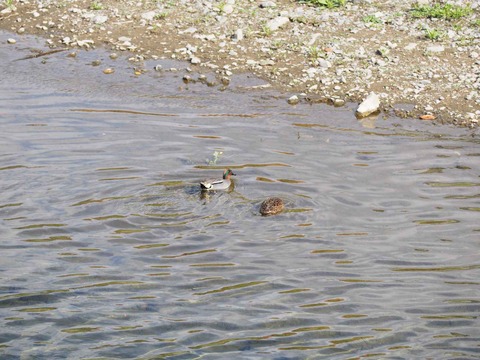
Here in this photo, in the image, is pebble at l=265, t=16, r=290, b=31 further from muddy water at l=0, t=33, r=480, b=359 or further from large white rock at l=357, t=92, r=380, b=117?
large white rock at l=357, t=92, r=380, b=117

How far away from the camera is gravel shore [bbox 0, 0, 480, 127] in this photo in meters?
14.8

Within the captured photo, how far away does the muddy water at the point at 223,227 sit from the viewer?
29.0 ft

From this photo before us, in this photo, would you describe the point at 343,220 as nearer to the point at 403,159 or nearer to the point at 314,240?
the point at 314,240

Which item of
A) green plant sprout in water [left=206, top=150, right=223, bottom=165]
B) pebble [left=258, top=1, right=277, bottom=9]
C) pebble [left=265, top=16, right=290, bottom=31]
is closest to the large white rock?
A: green plant sprout in water [left=206, top=150, right=223, bottom=165]

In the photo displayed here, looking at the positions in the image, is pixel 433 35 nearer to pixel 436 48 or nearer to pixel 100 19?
pixel 436 48

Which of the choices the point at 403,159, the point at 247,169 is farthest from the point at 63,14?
the point at 403,159

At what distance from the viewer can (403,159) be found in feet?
42.2

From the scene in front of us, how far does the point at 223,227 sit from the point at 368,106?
14.2 feet

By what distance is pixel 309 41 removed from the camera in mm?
16141

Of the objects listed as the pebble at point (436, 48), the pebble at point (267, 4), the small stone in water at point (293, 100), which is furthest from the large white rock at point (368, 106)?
the pebble at point (267, 4)

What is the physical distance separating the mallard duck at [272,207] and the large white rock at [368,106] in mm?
3612

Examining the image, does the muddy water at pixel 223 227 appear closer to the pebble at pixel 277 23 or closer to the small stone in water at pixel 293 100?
the small stone in water at pixel 293 100

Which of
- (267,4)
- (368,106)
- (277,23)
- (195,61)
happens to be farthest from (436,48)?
(195,61)

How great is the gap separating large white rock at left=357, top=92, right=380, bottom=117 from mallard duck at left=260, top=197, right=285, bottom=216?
3.61 m
